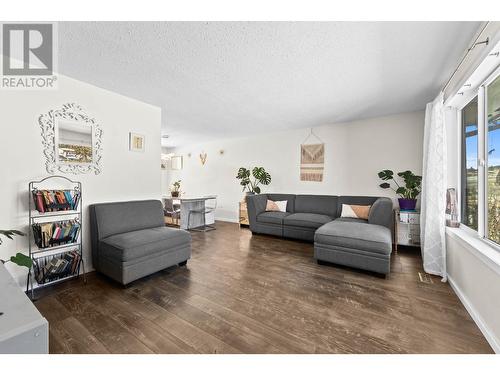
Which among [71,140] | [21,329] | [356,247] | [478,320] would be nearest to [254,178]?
[356,247]

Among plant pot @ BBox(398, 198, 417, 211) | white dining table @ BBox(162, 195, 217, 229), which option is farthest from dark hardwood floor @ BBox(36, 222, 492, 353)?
white dining table @ BBox(162, 195, 217, 229)

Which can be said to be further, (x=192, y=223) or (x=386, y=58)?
(x=192, y=223)

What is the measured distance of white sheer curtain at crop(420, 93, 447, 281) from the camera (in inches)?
98.0

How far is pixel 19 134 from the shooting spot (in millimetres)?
2145

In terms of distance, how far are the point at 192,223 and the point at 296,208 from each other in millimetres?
2480

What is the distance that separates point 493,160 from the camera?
1835 mm

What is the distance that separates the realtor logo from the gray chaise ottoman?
136 inches

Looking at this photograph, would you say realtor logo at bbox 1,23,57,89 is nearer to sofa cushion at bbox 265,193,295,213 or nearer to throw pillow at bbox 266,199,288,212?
throw pillow at bbox 266,199,288,212

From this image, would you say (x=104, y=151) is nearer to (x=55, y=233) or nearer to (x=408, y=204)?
(x=55, y=233)

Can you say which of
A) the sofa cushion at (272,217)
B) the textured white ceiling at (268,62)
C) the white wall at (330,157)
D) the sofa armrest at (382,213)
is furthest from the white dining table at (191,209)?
the sofa armrest at (382,213)

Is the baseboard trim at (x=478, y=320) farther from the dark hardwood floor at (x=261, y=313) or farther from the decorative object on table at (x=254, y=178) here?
the decorative object on table at (x=254, y=178)

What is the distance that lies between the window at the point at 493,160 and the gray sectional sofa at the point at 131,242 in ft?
10.2

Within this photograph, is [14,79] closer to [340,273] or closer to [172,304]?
[172,304]
